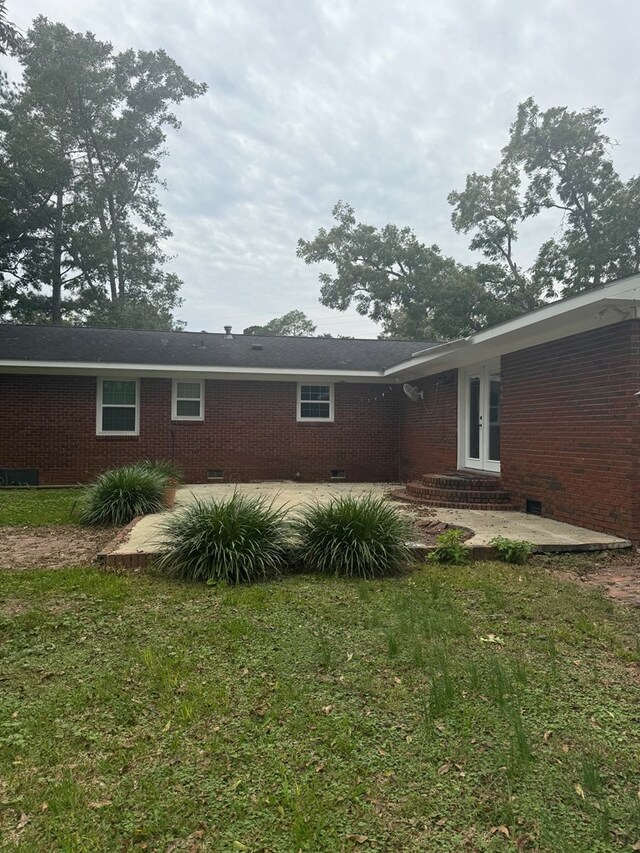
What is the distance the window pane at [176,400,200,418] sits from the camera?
12.6 meters

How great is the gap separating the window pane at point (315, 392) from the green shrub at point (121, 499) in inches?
216

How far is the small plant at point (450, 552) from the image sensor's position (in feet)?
17.4

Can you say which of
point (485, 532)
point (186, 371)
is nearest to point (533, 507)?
point (485, 532)

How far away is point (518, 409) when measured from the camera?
8.17 meters

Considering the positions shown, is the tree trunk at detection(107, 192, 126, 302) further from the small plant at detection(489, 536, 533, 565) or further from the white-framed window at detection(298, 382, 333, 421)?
the small plant at detection(489, 536, 533, 565)

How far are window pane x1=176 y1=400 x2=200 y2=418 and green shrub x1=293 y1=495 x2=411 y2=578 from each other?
7.82 meters

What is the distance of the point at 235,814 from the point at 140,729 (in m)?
0.75

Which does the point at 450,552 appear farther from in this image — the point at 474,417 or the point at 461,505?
the point at 474,417

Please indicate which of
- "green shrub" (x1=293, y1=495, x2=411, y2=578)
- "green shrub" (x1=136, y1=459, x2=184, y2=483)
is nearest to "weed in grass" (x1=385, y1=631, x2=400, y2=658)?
"green shrub" (x1=293, y1=495, x2=411, y2=578)

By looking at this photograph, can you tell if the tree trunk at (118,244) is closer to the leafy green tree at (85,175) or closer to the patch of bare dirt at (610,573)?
the leafy green tree at (85,175)

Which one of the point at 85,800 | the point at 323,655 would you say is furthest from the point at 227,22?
the point at 85,800

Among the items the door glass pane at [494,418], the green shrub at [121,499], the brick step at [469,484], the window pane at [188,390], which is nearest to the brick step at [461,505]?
the brick step at [469,484]

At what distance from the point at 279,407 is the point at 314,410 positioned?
88 cm

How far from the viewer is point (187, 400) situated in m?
12.6
